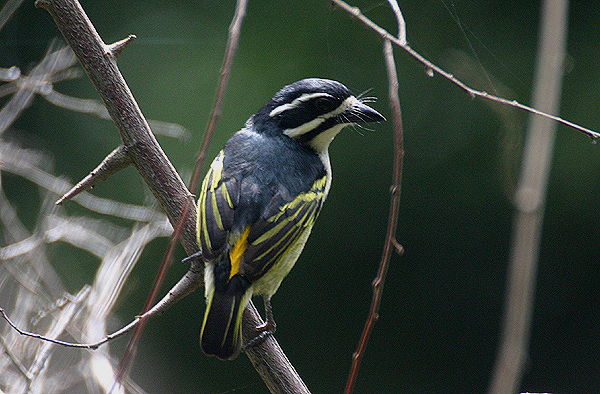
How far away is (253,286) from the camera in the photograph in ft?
7.67

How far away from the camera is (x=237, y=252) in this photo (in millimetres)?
2295

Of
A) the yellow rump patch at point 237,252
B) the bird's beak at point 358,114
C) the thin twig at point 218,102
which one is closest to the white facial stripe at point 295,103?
the bird's beak at point 358,114

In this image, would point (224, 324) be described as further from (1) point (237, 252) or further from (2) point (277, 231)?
(2) point (277, 231)

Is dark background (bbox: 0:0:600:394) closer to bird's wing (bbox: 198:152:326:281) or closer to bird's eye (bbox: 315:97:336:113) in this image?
bird's eye (bbox: 315:97:336:113)

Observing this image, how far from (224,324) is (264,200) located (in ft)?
1.61

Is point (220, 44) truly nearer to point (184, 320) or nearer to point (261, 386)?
point (184, 320)

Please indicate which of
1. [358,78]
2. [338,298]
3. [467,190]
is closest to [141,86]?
[358,78]

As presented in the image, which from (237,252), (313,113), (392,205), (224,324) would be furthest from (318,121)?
(392,205)

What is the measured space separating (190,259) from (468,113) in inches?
141

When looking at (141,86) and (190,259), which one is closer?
(190,259)

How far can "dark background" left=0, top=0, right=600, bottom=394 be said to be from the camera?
205 inches

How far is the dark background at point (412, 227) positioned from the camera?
17.1 ft

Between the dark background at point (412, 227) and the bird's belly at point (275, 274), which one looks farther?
the dark background at point (412, 227)

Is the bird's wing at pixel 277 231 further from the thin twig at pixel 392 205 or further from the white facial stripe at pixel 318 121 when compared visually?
the thin twig at pixel 392 205
